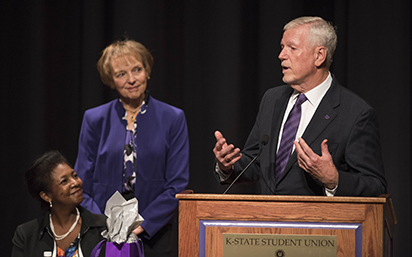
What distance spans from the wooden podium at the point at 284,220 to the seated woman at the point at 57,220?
102cm

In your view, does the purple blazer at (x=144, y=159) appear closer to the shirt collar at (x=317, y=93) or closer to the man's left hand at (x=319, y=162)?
the shirt collar at (x=317, y=93)

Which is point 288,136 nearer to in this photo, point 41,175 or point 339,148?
point 339,148

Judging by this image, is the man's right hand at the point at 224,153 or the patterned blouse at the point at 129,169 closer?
the man's right hand at the point at 224,153

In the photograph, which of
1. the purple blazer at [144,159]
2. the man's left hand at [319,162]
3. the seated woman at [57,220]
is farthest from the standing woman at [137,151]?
the man's left hand at [319,162]

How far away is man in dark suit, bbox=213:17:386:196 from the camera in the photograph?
5.65 feet

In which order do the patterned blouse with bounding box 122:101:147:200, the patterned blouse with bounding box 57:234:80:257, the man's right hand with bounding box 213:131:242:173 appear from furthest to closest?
the patterned blouse with bounding box 122:101:147:200
the patterned blouse with bounding box 57:234:80:257
the man's right hand with bounding box 213:131:242:173

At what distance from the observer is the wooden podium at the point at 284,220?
4.70 feet

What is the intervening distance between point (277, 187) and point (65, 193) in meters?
1.14

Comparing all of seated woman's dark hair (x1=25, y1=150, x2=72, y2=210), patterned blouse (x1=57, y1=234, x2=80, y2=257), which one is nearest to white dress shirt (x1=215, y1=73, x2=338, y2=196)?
patterned blouse (x1=57, y1=234, x2=80, y2=257)

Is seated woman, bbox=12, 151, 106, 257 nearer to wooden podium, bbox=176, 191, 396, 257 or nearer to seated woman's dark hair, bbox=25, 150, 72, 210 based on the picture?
seated woman's dark hair, bbox=25, 150, 72, 210

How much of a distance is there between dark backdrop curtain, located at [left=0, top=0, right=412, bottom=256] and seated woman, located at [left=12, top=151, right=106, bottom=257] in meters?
1.05

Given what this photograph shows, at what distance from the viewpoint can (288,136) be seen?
1.90 m

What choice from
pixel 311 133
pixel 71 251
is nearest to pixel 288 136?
pixel 311 133

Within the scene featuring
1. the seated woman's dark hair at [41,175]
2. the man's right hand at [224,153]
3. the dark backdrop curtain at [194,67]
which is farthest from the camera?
the dark backdrop curtain at [194,67]
